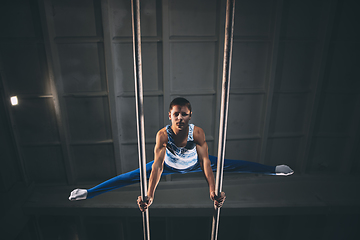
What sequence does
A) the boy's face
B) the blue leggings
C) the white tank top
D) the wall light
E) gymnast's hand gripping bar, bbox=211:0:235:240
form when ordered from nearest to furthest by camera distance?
gymnast's hand gripping bar, bbox=211:0:235:240 < the boy's face < the white tank top < the blue leggings < the wall light

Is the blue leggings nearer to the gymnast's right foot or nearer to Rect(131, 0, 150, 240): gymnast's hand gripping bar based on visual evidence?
the gymnast's right foot


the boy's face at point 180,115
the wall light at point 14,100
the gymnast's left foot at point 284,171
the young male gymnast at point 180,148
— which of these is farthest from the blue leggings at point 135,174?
the wall light at point 14,100

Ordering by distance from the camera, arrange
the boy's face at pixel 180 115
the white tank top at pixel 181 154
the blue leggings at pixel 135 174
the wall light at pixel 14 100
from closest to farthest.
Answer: the boy's face at pixel 180 115
the white tank top at pixel 181 154
the blue leggings at pixel 135 174
the wall light at pixel 14 100

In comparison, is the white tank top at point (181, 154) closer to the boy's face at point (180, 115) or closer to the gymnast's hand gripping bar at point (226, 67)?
the boy's face at point (180, 115)

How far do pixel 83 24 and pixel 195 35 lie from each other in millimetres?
2008

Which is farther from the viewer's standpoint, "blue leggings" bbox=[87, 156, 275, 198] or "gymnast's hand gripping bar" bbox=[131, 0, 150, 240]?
"blue leggings" bbox=[87, 156, 275, 198]

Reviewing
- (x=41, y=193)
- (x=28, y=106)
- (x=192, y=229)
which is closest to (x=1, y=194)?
(x=41, y=193)

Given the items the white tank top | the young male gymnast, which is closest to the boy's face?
the young male gymnast

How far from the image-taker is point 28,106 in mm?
3666

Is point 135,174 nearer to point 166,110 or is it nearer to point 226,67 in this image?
point 166,110

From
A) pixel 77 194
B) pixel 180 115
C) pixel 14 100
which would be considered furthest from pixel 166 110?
pixel 14 100

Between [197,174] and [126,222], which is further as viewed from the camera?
[197,174]

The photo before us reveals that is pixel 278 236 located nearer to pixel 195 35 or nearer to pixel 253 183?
pixel 253 183

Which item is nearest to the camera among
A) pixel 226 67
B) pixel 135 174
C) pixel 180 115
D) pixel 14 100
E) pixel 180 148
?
pixel 226 67
